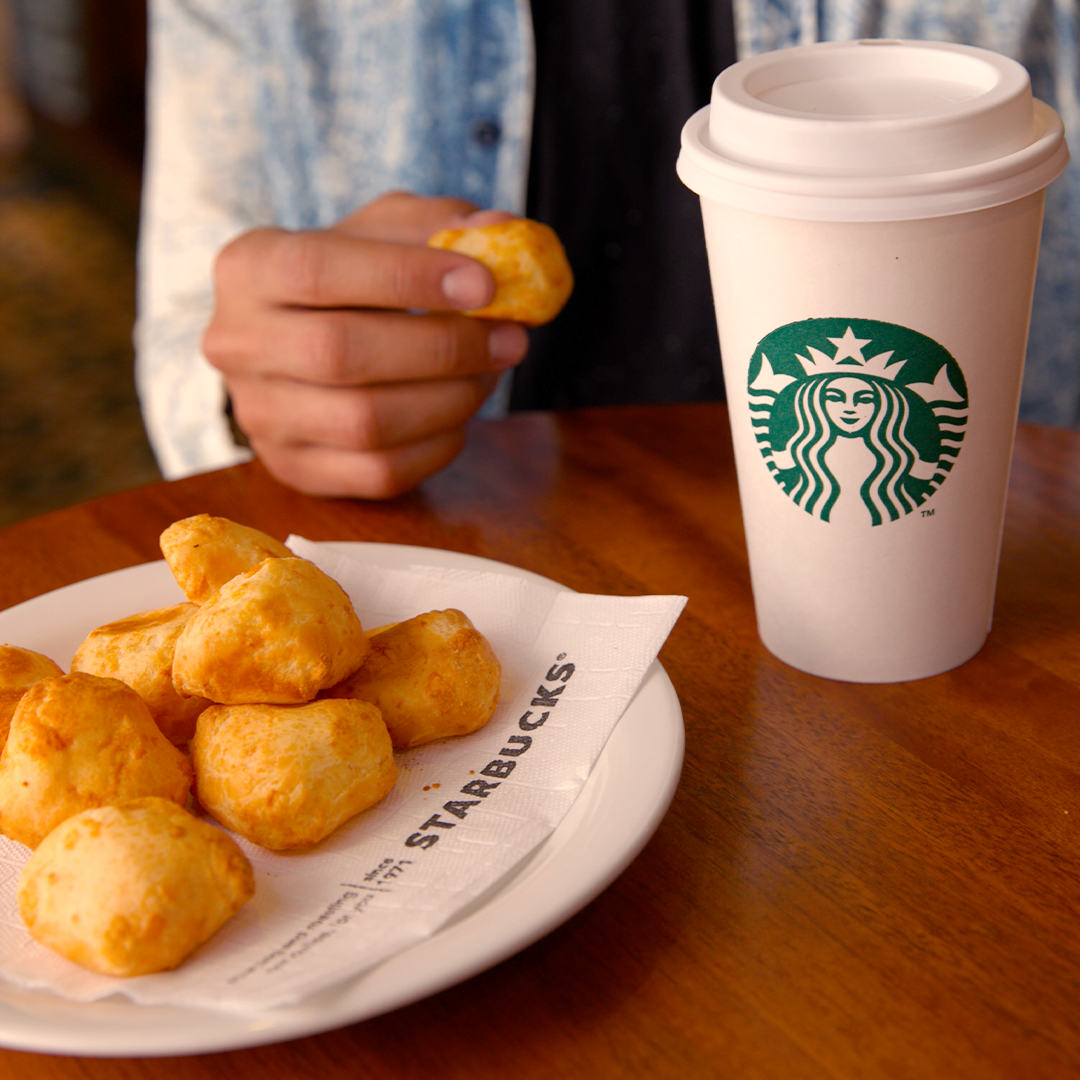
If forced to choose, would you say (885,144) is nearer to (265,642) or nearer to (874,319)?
(874,319)

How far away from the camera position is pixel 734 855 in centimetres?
54

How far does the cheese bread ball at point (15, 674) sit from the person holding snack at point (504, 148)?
642mm

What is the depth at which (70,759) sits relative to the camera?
0.52 metres

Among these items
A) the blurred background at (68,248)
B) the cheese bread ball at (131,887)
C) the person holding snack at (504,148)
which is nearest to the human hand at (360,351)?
the person holding snack at (504,148)

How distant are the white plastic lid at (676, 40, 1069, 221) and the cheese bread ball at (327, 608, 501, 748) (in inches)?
10.8

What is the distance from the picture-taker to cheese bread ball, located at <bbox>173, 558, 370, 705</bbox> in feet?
1.80

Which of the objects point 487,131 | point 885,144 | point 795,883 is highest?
point 885,144

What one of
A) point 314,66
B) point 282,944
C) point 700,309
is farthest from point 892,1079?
point 314,66

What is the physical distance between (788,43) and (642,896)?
3.67 feet

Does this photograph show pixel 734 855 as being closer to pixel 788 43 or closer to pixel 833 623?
pixel 833 623

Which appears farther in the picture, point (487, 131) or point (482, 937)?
point (487, 131)

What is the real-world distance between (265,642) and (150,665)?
0.30ft

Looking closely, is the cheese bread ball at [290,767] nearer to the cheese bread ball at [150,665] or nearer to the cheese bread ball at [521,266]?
the cheese bread ball at [150,665]

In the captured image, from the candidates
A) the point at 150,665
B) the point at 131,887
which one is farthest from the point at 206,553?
the point at 131,887
